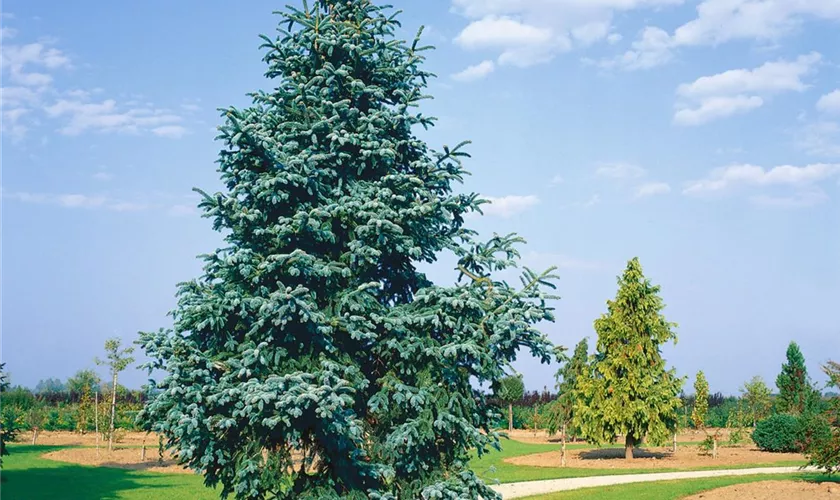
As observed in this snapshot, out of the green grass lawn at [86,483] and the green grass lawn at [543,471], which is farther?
the green grass lawn at [543,471]

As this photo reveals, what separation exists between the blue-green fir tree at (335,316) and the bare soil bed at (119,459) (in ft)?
69.7

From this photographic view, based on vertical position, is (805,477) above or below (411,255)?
below

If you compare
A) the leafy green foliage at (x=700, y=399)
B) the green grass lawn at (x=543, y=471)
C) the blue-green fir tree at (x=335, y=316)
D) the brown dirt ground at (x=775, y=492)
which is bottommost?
the green grass lawn at (x=543, y=471)

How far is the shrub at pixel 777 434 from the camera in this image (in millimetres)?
34188

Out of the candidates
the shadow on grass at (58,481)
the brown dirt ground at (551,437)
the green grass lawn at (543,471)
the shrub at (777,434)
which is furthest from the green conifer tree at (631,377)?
the shadow on grass at (58,481)

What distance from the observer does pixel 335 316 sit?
10.3m

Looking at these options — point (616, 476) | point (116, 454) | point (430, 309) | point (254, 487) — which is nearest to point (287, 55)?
point (430, 309)

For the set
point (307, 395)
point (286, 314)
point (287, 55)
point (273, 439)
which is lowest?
point (273, 439)

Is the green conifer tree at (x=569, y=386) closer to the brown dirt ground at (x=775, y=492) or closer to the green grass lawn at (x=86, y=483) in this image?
the brown dirt ground at (x=775, y=492)

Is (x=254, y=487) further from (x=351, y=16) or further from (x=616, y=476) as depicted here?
(x=616, y=476)

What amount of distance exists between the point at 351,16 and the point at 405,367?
5.94 meters

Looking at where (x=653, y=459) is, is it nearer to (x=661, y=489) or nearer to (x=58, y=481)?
(x=661, y=489)

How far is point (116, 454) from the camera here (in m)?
35.9

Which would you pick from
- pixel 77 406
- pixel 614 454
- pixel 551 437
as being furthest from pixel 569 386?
pixel 77 406
